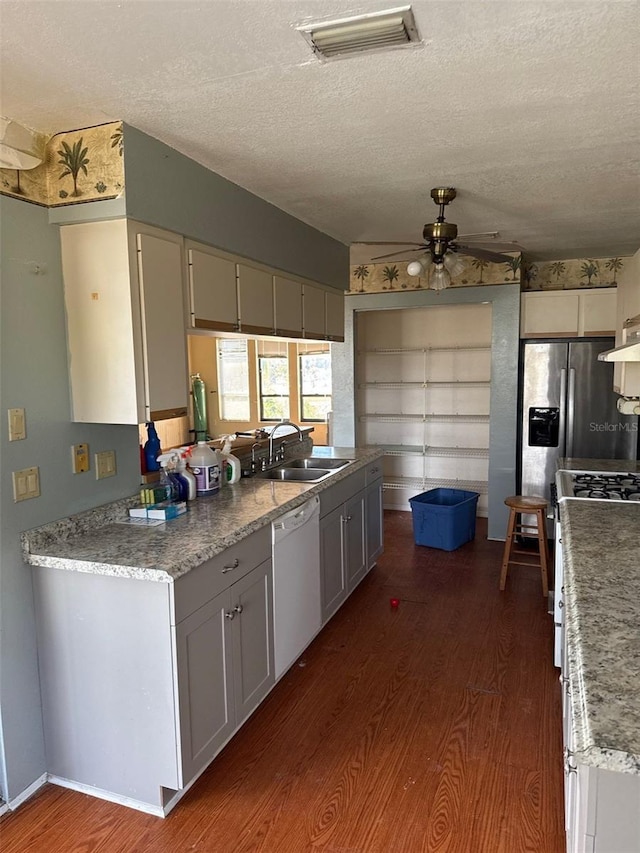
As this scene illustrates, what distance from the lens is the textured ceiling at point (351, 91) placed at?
1.46 meters

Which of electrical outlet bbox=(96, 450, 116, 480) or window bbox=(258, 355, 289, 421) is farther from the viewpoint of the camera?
window bbox=(258, 355, 289, 421)

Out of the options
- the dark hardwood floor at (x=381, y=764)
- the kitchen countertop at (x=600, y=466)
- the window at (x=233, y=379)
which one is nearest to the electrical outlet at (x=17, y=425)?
the dark hardwood floor at (x=381, y=764)

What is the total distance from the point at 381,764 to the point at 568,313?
3.65 meters

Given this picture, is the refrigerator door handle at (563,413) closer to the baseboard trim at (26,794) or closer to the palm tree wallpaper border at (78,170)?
the palm tree wallpaper border at (78,170)

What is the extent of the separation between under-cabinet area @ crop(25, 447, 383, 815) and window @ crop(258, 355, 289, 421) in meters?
3.56

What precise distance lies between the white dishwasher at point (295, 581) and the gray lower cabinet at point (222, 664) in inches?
3.6

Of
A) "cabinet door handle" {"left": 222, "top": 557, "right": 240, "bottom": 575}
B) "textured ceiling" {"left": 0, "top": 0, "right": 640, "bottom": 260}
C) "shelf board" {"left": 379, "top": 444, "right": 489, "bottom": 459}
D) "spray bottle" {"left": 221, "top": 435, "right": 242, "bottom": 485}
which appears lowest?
"shelf board" {"left": 379, "top": 444, "right": 489, "bottom": 459}

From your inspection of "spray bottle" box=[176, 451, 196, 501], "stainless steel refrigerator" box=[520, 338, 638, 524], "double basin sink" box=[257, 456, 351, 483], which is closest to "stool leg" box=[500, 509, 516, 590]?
"stainless steel refrigerator" box=[520, 338, 638, 524]

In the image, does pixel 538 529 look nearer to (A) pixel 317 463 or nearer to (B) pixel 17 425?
(A) pixel 317 463

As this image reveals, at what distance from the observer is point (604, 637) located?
4.50 feet

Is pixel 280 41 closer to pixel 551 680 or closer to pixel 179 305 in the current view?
pixel 179 305

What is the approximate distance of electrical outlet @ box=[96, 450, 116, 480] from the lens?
2396 millimetres

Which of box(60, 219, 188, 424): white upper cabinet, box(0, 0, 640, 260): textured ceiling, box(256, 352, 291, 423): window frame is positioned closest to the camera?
box(0, 0, 640, 260): textured ceiling

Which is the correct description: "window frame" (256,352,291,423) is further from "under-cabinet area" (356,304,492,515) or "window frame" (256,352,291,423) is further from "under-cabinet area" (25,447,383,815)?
"under-cabinet area" (25,447,383,815)
